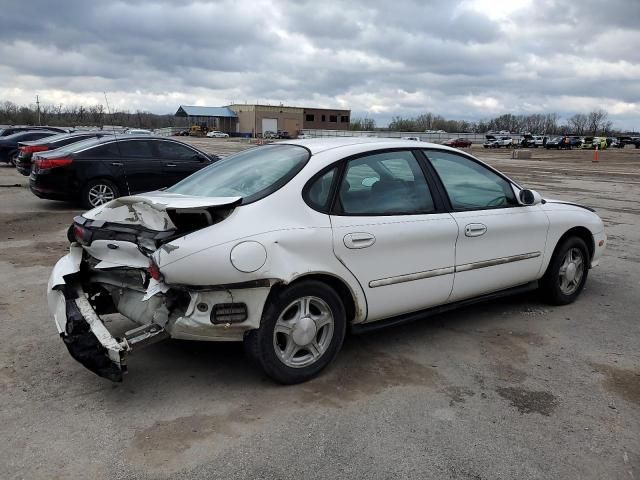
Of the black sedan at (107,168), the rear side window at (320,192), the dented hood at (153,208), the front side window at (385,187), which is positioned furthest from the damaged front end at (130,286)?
the black sedan at (107,168)

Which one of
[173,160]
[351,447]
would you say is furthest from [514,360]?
[173,160]

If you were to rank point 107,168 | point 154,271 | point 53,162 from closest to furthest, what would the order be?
point 154,271, point 53,162, point 107,168

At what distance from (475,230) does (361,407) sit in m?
1.79

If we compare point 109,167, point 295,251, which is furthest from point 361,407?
point 109,167

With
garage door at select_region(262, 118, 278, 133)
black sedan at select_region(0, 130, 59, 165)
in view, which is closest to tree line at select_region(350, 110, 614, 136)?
garage door at select_region(262, 118, 278, 133)

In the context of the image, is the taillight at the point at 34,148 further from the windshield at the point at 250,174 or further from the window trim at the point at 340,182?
the window trim at the point at 340,182

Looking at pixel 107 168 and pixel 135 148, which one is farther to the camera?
pixel 135 148

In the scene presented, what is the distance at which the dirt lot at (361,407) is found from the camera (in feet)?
9.36

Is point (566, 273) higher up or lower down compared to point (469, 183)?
lower down

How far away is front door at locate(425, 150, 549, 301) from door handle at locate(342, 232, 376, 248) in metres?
0.90

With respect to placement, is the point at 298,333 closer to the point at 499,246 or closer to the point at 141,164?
the point at 499,246

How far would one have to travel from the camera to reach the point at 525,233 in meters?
4.84

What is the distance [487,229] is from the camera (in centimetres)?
452

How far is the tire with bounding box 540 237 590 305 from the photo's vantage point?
17.2 ft
